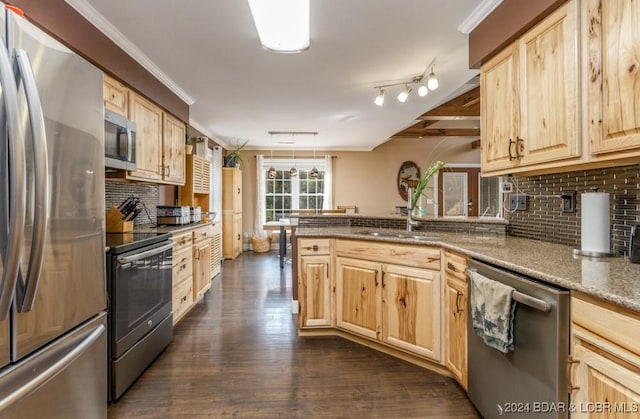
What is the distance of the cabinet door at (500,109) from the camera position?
1839mm

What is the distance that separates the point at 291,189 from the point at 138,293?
221 inches

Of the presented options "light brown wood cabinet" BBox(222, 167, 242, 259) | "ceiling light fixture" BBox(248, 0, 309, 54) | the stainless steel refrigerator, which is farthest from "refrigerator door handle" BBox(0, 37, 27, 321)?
"light brown wood cabinet" BBox(222, 167, 242, 259)

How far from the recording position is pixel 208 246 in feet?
12.6

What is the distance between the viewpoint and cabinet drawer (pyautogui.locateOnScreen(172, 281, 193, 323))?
2808mm

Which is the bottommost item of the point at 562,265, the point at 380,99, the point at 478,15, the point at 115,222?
the point at 562,265

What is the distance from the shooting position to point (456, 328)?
193 cm

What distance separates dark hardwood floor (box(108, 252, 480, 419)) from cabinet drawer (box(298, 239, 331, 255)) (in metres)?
0.71

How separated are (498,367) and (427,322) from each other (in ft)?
2.15

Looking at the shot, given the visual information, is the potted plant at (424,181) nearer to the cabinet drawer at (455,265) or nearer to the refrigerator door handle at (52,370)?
the cabinet drawer at (455,265)

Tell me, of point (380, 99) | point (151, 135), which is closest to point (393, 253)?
point (380, 99)

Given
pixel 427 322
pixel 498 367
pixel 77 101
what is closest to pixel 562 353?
pixel 498 367

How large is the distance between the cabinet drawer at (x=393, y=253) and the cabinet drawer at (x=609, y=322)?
39.8 inches

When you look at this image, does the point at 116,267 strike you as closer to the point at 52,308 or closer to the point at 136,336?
the point at 136,336

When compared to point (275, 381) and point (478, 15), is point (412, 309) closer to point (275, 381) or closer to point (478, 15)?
point (275, 381)
